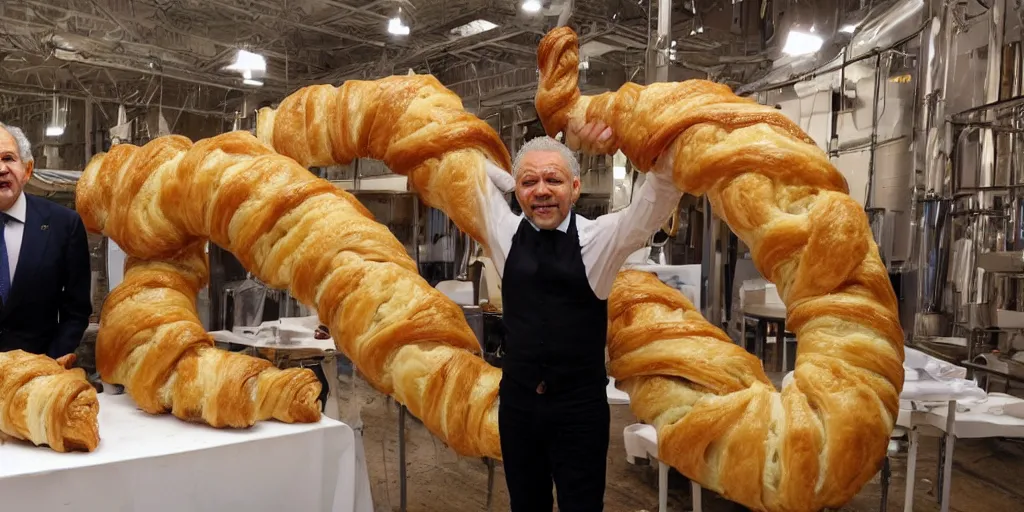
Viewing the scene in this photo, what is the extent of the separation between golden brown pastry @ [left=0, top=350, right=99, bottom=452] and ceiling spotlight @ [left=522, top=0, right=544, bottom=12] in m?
3.05

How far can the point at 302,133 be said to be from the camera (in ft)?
8.15

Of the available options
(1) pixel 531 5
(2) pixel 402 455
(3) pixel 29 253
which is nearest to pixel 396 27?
(1) pixel 531 5

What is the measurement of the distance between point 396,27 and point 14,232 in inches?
90.3

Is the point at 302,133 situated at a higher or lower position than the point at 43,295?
higher

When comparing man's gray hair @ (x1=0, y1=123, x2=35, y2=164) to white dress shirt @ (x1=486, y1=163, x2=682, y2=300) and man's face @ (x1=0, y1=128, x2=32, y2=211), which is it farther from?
white dress shirt @ (x1=486, y1=163, x2=682, y2=300)

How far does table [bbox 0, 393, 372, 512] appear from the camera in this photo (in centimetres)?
167

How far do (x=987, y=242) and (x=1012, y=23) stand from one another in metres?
1.34

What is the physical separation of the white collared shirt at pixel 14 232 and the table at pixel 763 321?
338 centimetres

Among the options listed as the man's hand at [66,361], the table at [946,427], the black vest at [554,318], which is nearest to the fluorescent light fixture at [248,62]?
the man's hand at [66,361]

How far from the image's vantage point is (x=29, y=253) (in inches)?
88.4

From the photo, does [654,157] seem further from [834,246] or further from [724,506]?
[724,506]

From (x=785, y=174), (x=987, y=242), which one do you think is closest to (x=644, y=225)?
(x=785, y=174)

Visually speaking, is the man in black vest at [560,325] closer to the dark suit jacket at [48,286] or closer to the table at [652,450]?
the table at [652,450]

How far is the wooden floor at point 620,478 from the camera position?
359 cm
